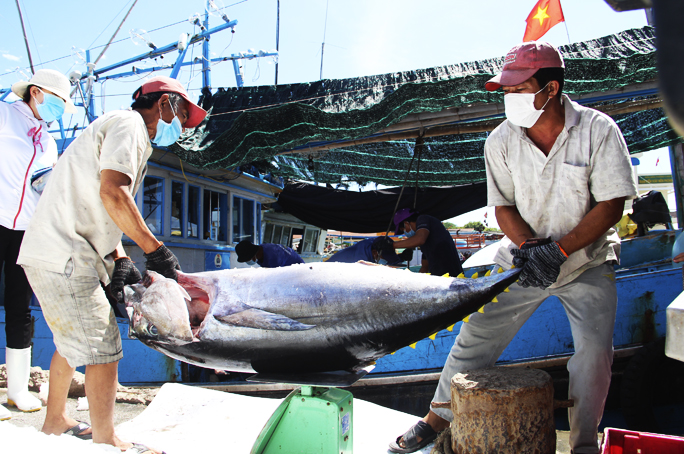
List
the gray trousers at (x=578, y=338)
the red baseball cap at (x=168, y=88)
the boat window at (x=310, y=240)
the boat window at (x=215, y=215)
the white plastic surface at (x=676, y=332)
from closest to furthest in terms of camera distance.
A: the white plastic surface at (x=676, y=332), the gray trousers at (x=578, y=338), the red baseball cap at (x=168, y=88), the boat window at (x=215, y=215), the boat window at (x=310, y=240)

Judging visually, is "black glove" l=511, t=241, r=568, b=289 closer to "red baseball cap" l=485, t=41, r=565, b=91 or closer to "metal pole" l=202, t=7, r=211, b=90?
"red baseball cap" l=485, t=41, r=565, b=91

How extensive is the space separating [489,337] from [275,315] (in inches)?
48.6

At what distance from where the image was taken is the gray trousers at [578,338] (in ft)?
5.90

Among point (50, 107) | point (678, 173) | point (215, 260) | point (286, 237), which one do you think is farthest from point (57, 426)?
point (678, 173)

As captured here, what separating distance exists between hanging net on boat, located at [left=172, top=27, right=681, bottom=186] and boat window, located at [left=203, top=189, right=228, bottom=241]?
5.16ft

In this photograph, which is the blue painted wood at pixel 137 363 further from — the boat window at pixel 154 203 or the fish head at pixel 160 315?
the fish head at pixel 160 315

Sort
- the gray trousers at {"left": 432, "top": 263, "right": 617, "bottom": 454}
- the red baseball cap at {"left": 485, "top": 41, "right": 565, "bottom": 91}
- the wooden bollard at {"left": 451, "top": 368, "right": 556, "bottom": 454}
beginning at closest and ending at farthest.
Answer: the wooden bollard at {"left": 451, "top": 368, "right": 556, "bottom": 454} < the gray trousers at {"left": 432, "top": 263, "right": 617, "bottom": 454} < the red baseball cap at {"left": 485, "top": 41, "right": 565, "bottom": 91}

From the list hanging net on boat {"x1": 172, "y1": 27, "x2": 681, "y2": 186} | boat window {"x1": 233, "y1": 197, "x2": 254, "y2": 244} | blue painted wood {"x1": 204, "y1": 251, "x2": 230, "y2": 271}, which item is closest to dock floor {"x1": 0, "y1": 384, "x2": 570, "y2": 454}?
hanging net on boat {"x1": 172, "y1": 27, "x2": 681, "y2": 186}

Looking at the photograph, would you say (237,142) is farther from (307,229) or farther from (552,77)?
(307,229)

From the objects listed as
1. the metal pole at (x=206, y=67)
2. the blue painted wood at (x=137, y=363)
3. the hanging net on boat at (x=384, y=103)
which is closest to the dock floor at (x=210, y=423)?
the blue painted wood at (x=137, y=363)

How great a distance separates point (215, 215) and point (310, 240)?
3855 millimetres

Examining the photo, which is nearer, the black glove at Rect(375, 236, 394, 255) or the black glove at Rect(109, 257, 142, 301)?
the black glove at Rect(109, 257, 142, 301)

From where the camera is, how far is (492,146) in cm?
217

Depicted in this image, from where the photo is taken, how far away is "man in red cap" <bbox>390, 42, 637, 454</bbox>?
1.80 meters
